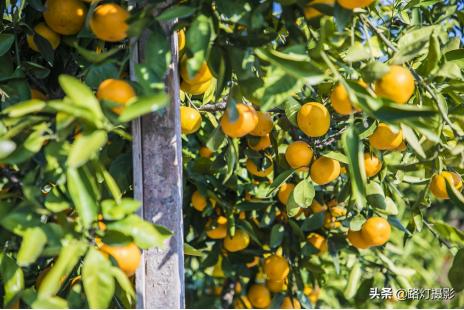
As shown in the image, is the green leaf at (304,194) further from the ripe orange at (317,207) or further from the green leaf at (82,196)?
the green leaf at (82,196)

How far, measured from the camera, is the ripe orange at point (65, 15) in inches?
32.9

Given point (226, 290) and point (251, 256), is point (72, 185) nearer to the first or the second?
point (251, 256)

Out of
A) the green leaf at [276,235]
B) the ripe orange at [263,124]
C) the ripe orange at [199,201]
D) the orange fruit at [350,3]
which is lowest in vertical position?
the green leaf at [276,235]

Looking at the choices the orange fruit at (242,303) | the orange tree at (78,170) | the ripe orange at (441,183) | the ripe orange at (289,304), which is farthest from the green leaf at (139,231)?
the orange fruit at (242,303)

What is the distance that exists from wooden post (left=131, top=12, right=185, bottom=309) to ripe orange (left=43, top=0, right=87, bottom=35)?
117mm

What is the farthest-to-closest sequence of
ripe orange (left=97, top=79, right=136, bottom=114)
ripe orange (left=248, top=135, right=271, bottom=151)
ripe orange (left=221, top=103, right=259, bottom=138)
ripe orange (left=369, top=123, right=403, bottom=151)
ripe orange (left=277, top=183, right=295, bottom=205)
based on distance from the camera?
ripe orange (left=277, top=183, right=295, bottom=205)
ripe orange (left=248, top=135, right=271, bottom=151)
ripe orange (left=369, top=123, right=403, bottom=151)
ripe orange (left=221, top=103, right=259, bottom=138)
ripe orange (left=97, top=79, right=136, bottom=114)

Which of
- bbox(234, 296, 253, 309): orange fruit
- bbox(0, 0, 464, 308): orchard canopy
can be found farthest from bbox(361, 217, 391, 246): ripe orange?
bbox(234, 296, 253, 309): orange fruit

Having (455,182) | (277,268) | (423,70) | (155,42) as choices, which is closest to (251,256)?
(277,268)

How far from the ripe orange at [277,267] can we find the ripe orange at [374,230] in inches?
8.9

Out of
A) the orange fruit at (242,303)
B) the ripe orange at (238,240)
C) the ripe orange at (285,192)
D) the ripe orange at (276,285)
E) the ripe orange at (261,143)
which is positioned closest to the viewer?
the ripe orange at (261,143)

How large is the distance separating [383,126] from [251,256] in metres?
0.69

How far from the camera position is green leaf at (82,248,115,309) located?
0.61m

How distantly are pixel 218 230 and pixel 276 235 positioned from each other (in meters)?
0.15

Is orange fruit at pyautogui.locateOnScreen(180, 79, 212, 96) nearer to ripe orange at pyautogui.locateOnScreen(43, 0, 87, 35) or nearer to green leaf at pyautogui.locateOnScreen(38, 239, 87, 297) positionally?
ripe orange at pyautogui.locateOnScreen(43, 0, 87, 35)
